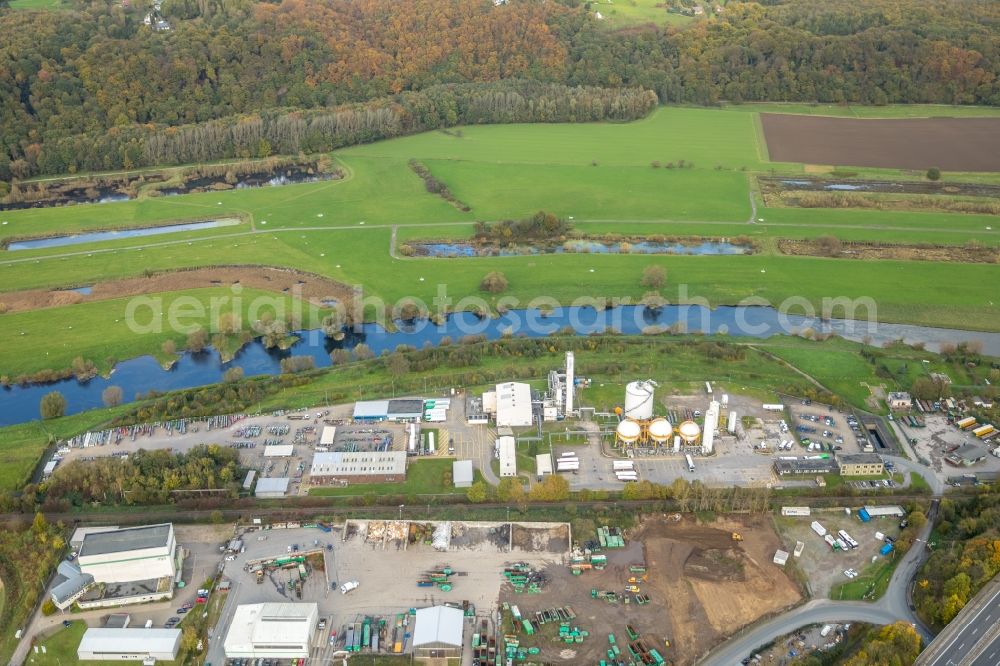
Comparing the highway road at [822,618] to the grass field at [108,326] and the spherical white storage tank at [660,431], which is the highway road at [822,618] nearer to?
the spherical white storage tank at [660,431]

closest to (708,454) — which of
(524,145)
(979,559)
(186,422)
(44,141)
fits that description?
(979,559)

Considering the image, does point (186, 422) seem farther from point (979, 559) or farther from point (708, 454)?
point (979, 559)

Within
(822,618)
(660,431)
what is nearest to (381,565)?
(660,431)

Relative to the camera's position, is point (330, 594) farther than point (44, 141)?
No

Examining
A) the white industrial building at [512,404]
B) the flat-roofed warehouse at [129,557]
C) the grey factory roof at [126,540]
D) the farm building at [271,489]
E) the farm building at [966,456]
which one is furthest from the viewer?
the white industrial building at [512,404]

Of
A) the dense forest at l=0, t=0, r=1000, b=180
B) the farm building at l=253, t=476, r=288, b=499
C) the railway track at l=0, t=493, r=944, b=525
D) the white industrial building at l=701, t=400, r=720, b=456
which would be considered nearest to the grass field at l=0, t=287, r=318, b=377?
the railway track at l=0, t=493, r=944, b=525

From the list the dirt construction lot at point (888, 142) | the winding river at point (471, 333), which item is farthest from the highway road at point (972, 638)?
the dirt construction lot at point (888, 142)
